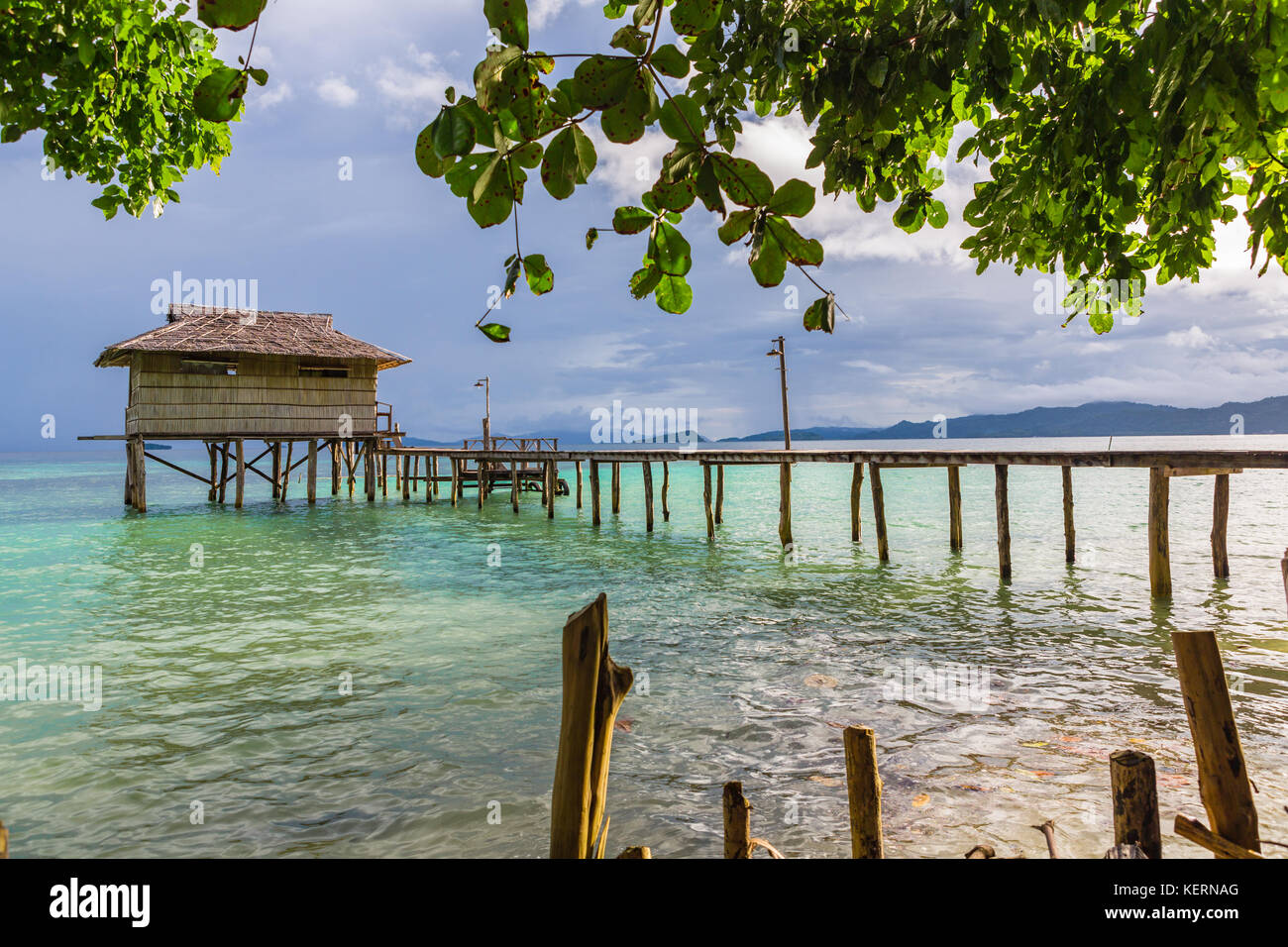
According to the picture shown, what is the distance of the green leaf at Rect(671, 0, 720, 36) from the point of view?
1.32m

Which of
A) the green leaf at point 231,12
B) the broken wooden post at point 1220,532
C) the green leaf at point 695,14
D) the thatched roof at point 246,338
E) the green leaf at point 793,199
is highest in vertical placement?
the thatched roof at point 246,338

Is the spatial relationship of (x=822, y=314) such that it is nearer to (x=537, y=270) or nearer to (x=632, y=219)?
(x=632, y=219)

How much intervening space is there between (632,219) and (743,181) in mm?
207

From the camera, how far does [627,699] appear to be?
7.15m

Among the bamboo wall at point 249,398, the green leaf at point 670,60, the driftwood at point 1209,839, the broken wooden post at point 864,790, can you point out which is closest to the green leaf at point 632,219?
the green leaf at point 670,60

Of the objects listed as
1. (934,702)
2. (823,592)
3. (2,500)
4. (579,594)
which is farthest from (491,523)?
(2,500)

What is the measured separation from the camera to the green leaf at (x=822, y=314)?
4.34 ft

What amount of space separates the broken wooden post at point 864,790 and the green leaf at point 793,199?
7.17 ft

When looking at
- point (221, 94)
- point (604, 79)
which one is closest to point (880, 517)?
point (604, 79)

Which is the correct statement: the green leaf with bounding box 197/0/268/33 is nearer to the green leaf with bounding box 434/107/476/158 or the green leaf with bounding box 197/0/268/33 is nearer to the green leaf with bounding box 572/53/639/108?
the green leaf with bounding box 434/107/476/158

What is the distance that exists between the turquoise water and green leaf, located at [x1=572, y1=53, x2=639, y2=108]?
4.36m

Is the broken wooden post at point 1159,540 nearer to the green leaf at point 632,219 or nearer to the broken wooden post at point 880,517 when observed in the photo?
the broken wooden post at point 880,517

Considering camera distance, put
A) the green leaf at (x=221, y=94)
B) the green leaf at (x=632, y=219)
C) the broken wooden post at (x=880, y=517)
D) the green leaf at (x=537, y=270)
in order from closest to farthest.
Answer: the green leaf at (x=221, y=94) < the green leaf at (x=632, y=219) < the green leaf at (x=537, y=270) < the broken wooden post at (x=880, y=517)

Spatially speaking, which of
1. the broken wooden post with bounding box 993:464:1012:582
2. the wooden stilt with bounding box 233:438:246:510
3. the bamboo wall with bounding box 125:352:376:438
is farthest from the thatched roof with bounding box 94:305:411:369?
the broken wooden post with bounding box 993:464:1012:582
